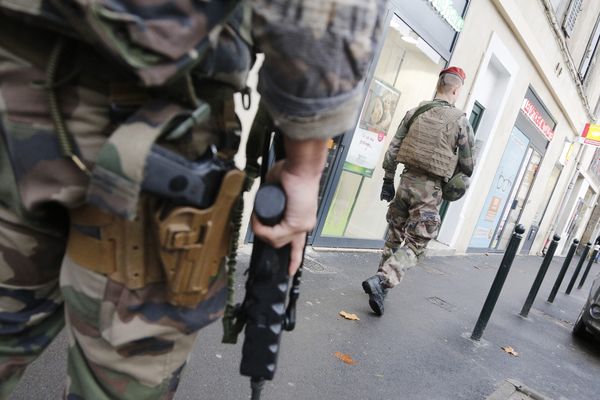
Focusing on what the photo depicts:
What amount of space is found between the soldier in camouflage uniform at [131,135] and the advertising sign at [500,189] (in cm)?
867

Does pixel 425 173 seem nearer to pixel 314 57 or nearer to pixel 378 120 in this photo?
pixel 378 120

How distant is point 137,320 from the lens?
2.76ft

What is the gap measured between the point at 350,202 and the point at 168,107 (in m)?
4.72

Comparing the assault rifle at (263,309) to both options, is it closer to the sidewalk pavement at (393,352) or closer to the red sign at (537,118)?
the sidewalk pavement at (393,352)

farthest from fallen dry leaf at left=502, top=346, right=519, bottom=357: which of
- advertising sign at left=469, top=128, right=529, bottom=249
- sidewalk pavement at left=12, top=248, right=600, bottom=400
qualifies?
advertising sign at left=469, top=128, right=529, bottom=249

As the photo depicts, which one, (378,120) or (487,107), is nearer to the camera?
(378,120)

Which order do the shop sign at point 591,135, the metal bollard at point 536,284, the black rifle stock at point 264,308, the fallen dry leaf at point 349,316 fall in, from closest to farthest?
1. the black rifle stock at point 264,308
2. the fallen dry leaf at point 349,316
3. the metal bollard at point 536,284
4. the shop sign at point 591,135

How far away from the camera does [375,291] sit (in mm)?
3402

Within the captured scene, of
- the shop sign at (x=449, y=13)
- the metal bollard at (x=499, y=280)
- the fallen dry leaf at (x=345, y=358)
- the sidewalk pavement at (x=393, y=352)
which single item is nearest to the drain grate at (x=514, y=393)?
the sidewalk pavement at (x=393, y=352)

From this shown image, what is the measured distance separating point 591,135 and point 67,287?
16.3 m

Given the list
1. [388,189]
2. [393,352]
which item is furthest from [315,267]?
[393,352]

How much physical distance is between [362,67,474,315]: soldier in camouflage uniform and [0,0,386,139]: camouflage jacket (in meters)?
2.75

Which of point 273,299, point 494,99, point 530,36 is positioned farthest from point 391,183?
point 530,36

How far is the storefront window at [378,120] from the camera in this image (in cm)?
500
